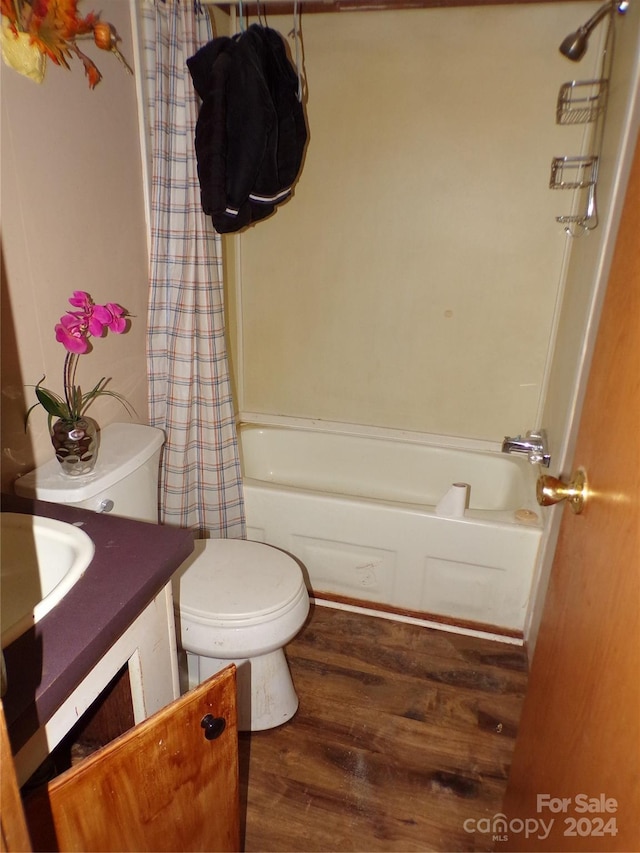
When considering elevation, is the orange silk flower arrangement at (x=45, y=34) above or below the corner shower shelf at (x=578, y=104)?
below

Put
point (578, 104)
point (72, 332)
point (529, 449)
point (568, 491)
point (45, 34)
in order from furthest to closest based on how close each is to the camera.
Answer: point (578, 104)
point (529, 449)
point (72, 332)
point (45, 34)
point (568, 491)

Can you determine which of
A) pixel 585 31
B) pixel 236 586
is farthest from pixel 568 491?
pixel 585 31

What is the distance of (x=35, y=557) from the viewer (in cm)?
103

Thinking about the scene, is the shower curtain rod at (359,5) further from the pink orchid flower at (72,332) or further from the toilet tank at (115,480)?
the toilet tank at (115,480)

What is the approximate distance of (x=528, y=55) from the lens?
212cm

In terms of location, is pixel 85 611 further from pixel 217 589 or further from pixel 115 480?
pixel 217 589

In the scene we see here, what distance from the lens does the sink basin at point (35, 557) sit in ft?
3.17

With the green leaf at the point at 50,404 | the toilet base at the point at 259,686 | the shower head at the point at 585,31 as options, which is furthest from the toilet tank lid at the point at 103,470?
the shower head at the point at 585,31

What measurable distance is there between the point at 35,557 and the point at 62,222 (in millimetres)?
894

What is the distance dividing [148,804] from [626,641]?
70 cm

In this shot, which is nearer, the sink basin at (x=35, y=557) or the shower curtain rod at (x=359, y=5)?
the sink basin at (x=35, y=557)

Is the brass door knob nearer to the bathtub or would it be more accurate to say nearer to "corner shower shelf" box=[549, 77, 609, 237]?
the bathtub

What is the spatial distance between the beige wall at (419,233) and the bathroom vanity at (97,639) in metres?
1.73

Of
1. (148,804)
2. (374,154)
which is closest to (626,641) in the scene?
(148,804)
